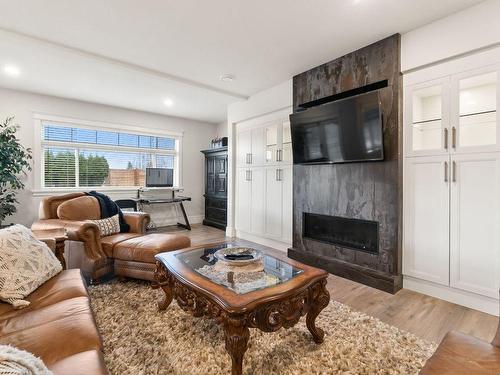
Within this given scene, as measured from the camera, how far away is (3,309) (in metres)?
1.30

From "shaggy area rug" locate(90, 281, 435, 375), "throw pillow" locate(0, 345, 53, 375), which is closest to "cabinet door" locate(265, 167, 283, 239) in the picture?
"shaggy area rug" locate(90, 281, 435, 375)

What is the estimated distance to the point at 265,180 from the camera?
13.6ft

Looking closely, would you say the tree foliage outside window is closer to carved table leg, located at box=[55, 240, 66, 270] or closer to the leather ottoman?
the leather ottoman

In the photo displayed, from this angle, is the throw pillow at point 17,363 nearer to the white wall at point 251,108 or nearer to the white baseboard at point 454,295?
the white baseboard at point 454,295

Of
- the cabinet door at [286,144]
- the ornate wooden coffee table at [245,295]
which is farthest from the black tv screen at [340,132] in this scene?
the ornate wooden coffee table at [245,295]

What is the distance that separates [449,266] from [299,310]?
Result: 1.65 m

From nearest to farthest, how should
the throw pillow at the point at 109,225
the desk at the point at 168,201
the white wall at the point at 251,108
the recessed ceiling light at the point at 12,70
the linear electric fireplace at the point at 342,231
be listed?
the linear electric fireplace at the point at 342,231
the throw pillow at the point at 109,225
the recessed ceiling light at the point at 12,70
the white wall at the point at 251,108
the desk at the point at 168,201

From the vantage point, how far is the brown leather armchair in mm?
2492

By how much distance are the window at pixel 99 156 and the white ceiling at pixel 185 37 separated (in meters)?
0.98

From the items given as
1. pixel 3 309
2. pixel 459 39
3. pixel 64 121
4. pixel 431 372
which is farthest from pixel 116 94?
pixel 431 372

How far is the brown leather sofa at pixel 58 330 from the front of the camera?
3.06 feet

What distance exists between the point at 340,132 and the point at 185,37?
1.86 metres

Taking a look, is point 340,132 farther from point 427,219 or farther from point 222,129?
point 222,129

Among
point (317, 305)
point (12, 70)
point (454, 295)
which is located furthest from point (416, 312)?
point (12, 70)
